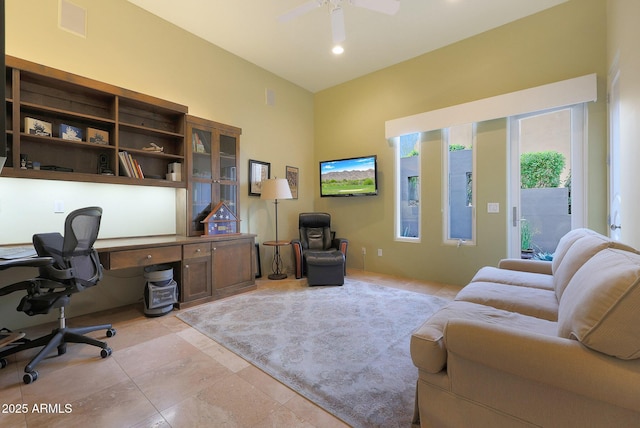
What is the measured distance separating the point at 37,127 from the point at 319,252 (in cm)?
333

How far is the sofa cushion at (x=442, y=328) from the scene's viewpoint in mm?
1239

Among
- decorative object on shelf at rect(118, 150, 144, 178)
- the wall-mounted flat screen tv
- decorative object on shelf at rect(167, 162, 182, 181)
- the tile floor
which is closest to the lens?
the tile floor

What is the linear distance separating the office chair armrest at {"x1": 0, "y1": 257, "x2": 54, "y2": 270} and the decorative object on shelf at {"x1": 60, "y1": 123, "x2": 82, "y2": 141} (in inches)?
53.4

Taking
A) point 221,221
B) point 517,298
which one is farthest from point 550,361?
point 221,221

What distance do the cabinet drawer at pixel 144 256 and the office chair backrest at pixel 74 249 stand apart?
0.32m

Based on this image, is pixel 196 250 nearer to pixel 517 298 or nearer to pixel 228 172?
pixel 228 172

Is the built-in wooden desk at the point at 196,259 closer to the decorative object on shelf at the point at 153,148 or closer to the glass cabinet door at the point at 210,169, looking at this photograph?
the glass cabinet door at the point at 210,169

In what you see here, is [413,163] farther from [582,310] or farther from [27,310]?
[27,310]

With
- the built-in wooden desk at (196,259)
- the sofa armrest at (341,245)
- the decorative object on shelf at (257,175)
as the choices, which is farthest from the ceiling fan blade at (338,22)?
the sofa armrest at (341,245)

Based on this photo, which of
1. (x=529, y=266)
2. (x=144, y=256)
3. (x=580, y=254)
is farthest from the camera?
(x=144, y=256)

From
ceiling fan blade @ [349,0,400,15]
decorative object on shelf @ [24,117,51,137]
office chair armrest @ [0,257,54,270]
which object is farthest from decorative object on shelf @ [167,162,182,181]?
ceiling fan blade @ [349,0,400,15]

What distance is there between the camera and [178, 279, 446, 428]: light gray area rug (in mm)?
1604

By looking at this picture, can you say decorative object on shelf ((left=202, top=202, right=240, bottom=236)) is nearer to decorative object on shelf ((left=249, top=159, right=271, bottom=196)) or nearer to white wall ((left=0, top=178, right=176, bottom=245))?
white wall ((left=0, top=178, right=176, bottom=245))

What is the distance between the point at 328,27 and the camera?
3510mm
